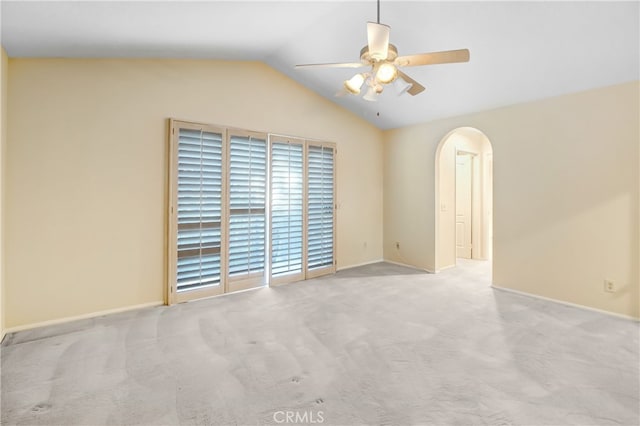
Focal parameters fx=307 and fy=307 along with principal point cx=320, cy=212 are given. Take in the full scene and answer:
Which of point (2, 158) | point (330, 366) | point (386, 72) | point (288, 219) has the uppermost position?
point (386, 72)

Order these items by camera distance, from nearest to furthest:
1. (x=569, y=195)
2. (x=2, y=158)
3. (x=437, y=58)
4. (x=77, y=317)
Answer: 1. (x=437, y=58)
2. (x=2, y=158)
3. (x=77, y=317)
4. (x=569, y=195)

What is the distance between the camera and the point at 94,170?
3.04 metres

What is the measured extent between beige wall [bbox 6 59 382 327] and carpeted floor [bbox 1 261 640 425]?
1.20ft

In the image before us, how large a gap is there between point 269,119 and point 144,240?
217 centimetres

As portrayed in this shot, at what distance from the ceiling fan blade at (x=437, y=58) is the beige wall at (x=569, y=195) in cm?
221

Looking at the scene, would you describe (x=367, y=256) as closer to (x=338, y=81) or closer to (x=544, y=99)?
(x=338, y=81)

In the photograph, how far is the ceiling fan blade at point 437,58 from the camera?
200 centimetres

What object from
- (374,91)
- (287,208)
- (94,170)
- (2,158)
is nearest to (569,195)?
(374,91)

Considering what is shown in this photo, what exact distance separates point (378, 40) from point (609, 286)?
3411 mm

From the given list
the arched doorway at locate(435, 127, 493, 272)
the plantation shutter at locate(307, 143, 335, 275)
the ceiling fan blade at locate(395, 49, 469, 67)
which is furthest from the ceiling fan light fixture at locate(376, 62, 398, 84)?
the arched doorway at locate(435, 127, 493, 272)

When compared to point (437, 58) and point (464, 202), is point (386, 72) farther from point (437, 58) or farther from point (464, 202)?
point (464, 202)

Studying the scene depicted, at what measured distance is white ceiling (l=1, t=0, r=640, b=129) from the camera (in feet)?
7.74

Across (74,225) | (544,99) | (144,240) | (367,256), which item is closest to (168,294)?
(144,240)

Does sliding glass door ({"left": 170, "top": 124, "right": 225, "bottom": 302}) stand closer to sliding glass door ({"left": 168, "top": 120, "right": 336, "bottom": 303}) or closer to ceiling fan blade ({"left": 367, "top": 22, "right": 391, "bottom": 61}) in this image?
sliding glass door ({"left": 168, "top": 120, "right": 336, "bottom": 303})
